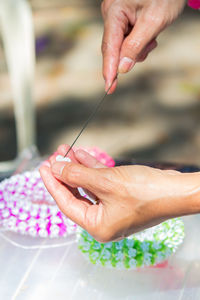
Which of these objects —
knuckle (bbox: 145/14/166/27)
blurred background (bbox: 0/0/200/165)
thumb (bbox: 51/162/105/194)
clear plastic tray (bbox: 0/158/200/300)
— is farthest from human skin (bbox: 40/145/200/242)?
blurred background (bbox: 0/0/200/165)

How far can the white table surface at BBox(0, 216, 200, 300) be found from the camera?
30.5 inches

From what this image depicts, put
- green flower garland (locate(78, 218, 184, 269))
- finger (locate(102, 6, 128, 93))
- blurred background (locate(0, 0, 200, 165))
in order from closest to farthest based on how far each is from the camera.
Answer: green flower garland (locate(78, 218, 184, 269)) → finger (locate(102, 6, 128, 93)) → blurred background (locate(0, 0, 200, 165))

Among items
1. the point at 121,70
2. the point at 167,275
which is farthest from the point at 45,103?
the point at 167,275

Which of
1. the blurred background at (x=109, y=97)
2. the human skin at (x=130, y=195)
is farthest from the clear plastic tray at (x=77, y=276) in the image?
the blurred background at (x=109, y=97)

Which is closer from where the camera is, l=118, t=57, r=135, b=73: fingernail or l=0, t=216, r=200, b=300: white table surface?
l=0, t=216, r=200, b=300: white table surface

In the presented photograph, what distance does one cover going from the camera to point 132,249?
2.54 feet

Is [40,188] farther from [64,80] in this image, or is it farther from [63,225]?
[64,80]

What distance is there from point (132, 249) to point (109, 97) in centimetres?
156

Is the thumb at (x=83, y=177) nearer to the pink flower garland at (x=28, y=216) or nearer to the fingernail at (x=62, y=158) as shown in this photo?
the fingernail at (x=62, y=158)

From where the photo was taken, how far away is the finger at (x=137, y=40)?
93 centimetres

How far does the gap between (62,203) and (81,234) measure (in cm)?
13

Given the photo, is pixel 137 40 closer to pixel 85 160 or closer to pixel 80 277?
pixel 85 160

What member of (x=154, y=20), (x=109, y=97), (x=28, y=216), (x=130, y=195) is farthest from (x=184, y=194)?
(x=109, y=97)

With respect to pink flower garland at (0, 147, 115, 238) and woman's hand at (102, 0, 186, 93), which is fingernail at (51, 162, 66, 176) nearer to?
pink flower garland at (0, 147, 115, 238)
